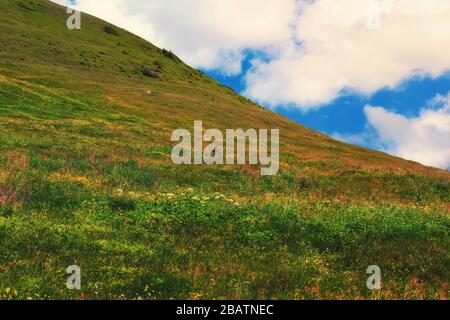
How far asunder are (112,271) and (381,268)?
6.84 m

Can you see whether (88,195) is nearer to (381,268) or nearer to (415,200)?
(381,268)

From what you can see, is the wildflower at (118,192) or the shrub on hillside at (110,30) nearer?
the wildflower at (118,192)
